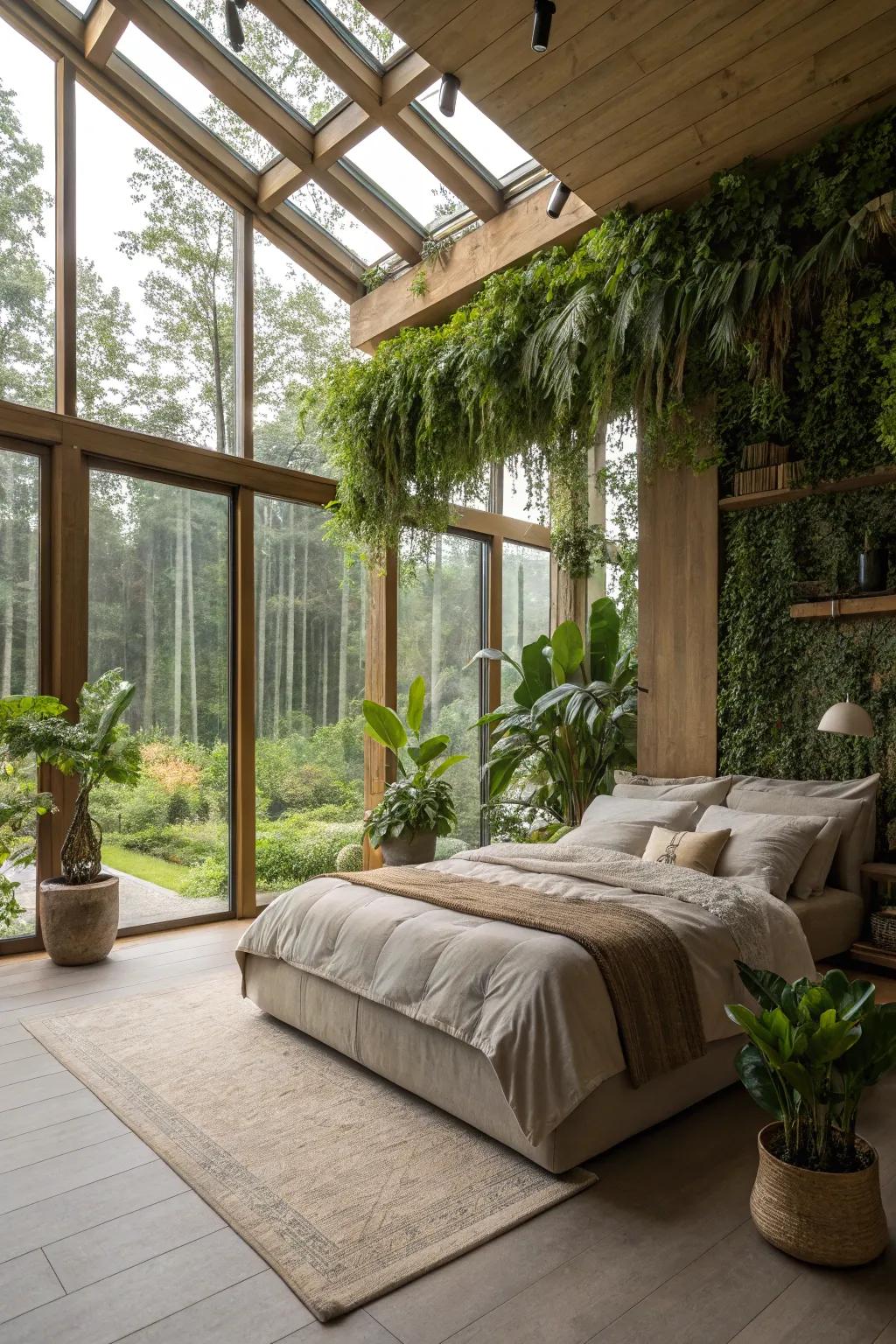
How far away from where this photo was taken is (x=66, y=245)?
4727 mm

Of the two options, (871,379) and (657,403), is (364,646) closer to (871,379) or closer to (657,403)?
(657,403)

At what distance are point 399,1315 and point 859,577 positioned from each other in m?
3.47

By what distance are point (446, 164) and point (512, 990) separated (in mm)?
4661

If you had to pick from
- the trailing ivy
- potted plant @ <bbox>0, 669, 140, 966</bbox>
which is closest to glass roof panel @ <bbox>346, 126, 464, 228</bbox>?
the trailing ivy

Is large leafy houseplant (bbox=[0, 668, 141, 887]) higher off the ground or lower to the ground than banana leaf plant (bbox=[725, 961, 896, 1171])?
higher

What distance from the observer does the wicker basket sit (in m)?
3.86

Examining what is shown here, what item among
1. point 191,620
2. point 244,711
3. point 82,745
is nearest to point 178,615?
point 191,620

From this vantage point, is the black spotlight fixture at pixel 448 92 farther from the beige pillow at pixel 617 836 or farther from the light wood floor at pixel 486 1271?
the light wood floor at pixel 486 1271

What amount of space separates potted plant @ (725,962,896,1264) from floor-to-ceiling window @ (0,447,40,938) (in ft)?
12.4

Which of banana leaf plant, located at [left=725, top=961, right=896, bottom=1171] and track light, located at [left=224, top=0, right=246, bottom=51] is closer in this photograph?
banana leaf plant, located at [left=725, top=961, right=896, bottom=1171]

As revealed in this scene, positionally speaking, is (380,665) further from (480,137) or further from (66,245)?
(480,137)

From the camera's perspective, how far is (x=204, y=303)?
5.36 meters

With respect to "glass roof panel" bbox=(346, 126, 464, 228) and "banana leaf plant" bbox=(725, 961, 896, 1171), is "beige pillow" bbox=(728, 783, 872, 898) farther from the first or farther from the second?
"glass roof panel" bbox=(346, 126, 464, 228)

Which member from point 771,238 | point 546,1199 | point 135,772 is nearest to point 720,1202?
point 546,1199
